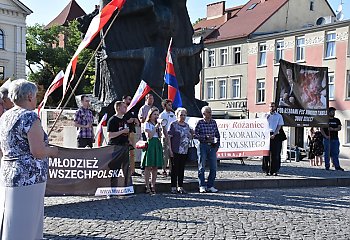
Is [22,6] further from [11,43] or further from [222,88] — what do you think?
[222,88]

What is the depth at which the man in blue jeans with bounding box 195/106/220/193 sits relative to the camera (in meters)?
11.0

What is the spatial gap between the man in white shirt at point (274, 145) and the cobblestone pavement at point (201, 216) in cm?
286

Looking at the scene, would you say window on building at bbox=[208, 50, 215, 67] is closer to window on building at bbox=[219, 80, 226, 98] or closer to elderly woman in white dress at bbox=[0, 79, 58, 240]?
window on building at bbox=[219, 80, 226, 98]

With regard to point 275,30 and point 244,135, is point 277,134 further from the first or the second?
point 275,30

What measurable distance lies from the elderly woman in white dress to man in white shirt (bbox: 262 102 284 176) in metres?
9.59

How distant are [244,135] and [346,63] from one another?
2796cm

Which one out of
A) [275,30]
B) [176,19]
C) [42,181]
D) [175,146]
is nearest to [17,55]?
[275,30]

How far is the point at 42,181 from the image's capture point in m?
5.15

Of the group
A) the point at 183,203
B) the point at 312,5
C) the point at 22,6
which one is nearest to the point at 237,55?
the point at 312,5

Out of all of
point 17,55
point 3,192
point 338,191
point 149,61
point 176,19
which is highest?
point 17,55

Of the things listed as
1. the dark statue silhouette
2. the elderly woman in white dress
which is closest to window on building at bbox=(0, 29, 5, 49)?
the dark statue silhouette

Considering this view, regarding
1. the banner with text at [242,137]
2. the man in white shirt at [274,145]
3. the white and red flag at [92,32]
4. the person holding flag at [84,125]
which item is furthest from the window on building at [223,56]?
the white and red flag at [92,32]

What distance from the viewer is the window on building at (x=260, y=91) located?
160 ft

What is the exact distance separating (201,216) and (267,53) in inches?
1615
